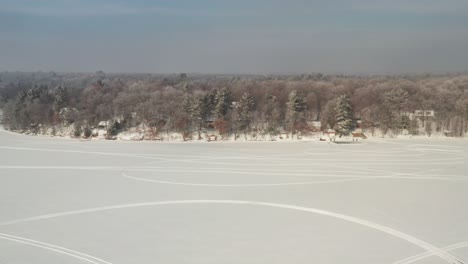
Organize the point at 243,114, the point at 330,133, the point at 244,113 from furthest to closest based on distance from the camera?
the point at 244,113 → the point at 243,114 → the point at 330,133

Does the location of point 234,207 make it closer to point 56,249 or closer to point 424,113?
point 56,249

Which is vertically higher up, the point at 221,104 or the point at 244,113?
the point at 221,104

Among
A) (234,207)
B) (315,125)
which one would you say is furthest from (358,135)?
(234,207)

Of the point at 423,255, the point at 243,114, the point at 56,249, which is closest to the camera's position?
the point at 423,255

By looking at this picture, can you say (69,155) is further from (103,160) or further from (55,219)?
(55,219)

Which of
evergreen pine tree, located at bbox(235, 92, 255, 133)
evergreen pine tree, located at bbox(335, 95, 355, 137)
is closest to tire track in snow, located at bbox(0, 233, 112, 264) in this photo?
evergreen pine tree, located at bbox(235, 92, 255, 133)

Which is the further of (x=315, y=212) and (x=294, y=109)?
(x=294, y=109)

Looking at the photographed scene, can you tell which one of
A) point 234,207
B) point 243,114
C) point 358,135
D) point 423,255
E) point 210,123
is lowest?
point 423,255

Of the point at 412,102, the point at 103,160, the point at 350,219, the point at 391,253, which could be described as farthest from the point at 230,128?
the point at 391,253
